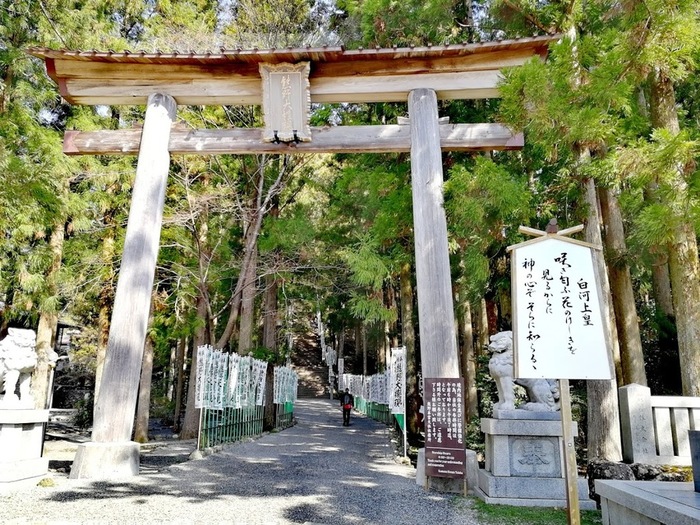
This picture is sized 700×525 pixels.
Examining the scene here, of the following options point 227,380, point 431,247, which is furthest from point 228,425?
point 431,247

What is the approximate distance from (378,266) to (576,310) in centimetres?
505

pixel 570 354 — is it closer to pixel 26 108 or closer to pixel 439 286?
pixel 439 286

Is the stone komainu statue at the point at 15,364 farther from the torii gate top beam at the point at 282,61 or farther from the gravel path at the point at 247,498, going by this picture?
the torii gate top beam at the point at 282,61

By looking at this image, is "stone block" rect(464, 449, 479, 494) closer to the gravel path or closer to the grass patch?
the gravel path

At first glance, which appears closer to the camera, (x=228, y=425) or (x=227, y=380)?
(x=227, y=380)

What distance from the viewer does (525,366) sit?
11.4ft

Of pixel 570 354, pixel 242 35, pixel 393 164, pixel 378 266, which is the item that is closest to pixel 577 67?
pixel 570 354

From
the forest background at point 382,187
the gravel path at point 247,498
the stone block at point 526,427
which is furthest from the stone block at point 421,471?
the forest background at point 382,187

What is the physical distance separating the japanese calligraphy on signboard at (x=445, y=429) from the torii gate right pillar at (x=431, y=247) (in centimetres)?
24

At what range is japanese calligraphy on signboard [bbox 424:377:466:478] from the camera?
5738mm

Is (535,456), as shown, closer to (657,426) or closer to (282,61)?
(657,426)

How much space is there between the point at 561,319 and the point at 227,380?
8.37 m

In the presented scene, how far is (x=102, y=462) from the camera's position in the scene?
596cm

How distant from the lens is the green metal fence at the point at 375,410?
18953 millimetres
